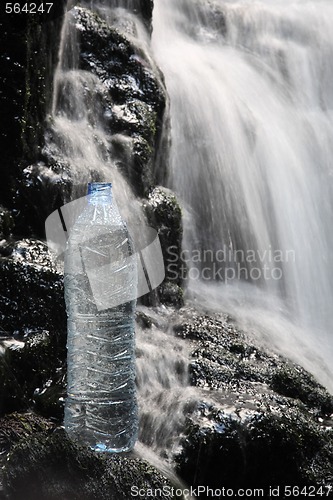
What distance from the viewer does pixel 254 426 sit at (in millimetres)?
4051

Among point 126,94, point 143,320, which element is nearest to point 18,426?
point 143,320

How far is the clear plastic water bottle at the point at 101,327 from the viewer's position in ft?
11.9

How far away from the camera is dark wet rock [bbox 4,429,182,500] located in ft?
10.2

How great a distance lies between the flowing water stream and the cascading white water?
0.01 m

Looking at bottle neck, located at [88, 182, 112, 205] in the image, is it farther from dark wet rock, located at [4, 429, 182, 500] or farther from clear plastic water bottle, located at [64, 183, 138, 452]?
dark wet rock, located at [4, 429, 182, 500]

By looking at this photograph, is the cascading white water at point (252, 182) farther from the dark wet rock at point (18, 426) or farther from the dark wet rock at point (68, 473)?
the dark wet rock at point (68, 473)

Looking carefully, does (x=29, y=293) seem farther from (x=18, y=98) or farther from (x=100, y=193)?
(x=18, y=98)

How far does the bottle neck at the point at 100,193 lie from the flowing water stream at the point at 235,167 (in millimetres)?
1101

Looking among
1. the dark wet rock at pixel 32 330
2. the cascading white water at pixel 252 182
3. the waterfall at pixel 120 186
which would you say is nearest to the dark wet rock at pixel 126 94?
the waterfall at pixel 120 186

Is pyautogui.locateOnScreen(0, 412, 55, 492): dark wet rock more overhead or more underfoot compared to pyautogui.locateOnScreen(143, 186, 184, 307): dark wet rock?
more underfoot

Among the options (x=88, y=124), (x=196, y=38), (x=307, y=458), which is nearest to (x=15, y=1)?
(x=88, y=124)

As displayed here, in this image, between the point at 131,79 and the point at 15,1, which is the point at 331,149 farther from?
the point at 15,1

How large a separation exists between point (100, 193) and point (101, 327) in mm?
582

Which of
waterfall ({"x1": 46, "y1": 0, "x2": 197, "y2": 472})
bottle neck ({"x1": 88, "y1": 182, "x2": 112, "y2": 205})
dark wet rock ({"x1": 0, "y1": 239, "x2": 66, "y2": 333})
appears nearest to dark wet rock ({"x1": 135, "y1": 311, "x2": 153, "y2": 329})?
waterfall ({"x1": 46, "y1": 0, "x2": 197, "y2": 472})
